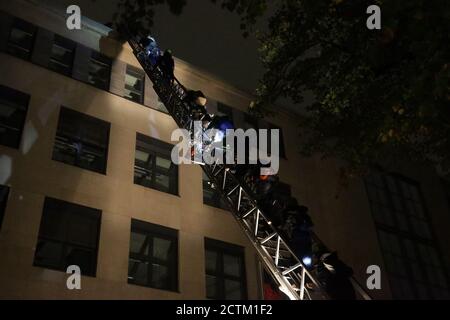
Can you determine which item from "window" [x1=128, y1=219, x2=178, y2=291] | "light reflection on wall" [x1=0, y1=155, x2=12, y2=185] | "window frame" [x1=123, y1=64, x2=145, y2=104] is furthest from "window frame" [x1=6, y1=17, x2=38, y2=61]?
"window" [x1=128, y1=219, x2=178, y2=291]

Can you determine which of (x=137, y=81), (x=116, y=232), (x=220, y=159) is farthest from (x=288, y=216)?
(x=137, y=81)

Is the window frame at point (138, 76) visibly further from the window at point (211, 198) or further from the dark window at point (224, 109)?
the window at point (211, 198)

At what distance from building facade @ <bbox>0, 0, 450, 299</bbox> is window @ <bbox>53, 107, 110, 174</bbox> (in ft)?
0.11

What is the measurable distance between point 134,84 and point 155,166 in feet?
12.4

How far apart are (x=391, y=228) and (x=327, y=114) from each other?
27.7ft

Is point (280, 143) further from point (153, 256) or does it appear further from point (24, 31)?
point (24, 31)

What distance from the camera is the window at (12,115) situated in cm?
1288

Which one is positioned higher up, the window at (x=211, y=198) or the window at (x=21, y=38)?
the window at (x=21, y=38)

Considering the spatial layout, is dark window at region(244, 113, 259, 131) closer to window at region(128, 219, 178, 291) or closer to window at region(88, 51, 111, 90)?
window at region(88, 51, 111, 90)

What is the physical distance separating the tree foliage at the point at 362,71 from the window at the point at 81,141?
505 centimetres

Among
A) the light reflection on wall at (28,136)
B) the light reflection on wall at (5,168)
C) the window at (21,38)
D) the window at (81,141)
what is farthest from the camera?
the window at (21,38)

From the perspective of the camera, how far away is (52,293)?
1088 centimetres

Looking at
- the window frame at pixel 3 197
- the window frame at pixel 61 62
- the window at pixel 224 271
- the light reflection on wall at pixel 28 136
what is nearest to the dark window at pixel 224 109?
the window frame at pixel 61 62
